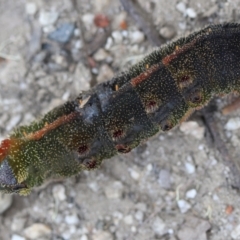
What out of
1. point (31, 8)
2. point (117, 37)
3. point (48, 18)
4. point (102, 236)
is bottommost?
point (102, 236)

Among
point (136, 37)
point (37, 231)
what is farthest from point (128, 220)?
point (136, 37)

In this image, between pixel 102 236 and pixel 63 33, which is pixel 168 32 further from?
pixel 102 236

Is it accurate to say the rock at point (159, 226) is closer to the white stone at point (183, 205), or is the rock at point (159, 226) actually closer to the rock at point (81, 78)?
the white stone at point (183, 205)

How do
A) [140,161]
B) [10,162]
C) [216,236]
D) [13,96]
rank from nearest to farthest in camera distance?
[10,162] < [216,236] < [140,161] < [13,96]

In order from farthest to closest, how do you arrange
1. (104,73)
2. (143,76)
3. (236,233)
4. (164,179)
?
(104,73)
(164,179)
(236,233)
(143,76)

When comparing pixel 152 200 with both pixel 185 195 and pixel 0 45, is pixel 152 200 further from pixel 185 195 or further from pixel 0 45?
pixel 0 45

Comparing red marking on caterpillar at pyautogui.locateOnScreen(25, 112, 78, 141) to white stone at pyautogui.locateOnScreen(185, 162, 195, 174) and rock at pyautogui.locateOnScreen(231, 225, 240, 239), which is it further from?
rock at pyautogui.locateOnScreen(231, 225, 240, 239)

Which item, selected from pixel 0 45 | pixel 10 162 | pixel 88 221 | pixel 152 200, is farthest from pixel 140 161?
pixel 0 45

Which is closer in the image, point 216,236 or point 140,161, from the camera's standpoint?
point 216,236
